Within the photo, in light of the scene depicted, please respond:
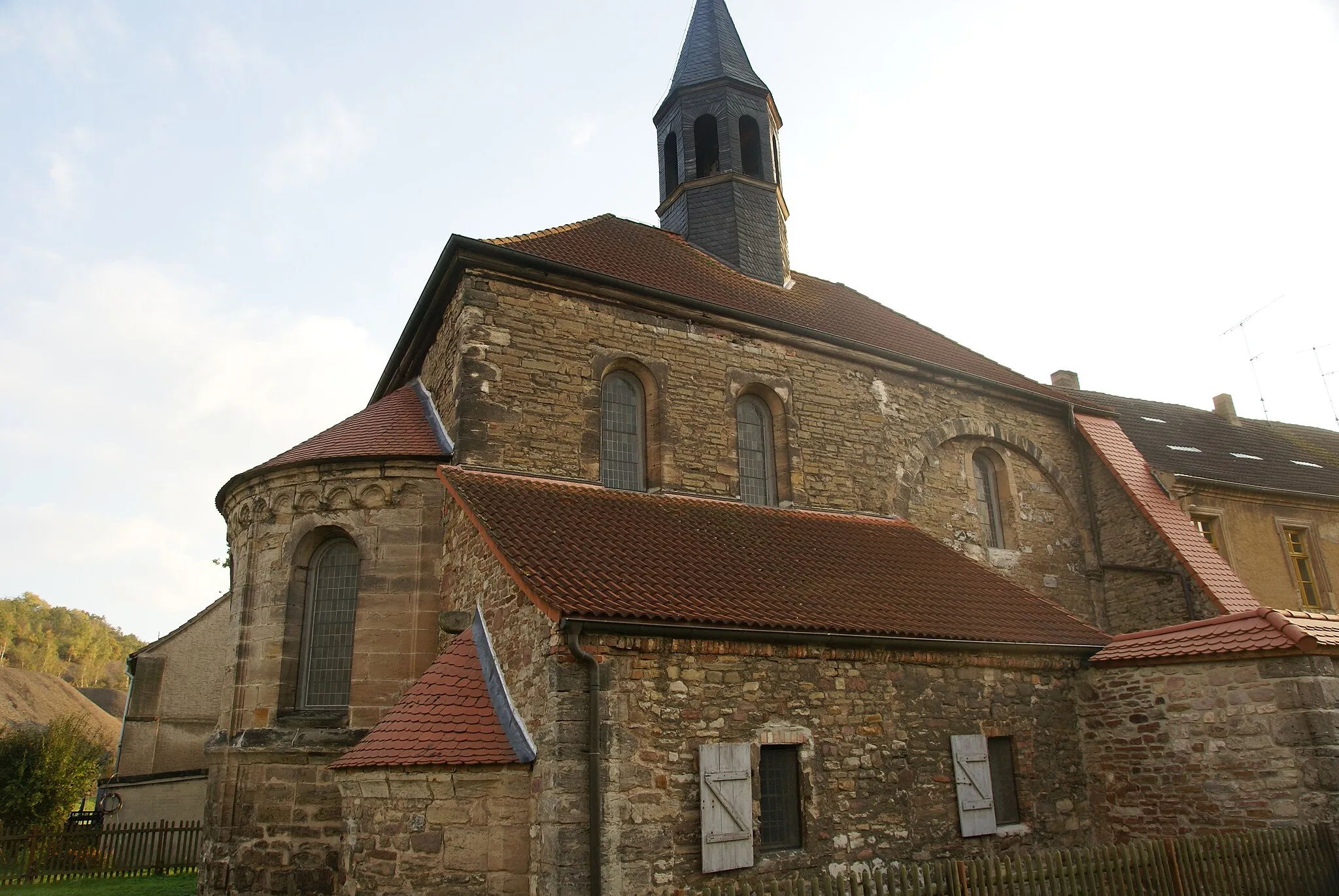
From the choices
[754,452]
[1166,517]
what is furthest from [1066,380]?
[754,452]

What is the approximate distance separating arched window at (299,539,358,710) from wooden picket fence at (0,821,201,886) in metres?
8.27

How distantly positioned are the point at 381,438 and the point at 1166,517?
12450 millimetres

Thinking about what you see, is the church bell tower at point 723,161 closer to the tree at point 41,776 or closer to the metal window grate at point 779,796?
the metal window grate at point 779,796

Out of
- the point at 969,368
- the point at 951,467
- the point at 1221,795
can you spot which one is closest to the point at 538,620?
the point at 1221,795

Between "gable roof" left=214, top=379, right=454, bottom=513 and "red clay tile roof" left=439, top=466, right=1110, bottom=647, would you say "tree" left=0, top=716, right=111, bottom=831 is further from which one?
"red clay tile roof" left=439, top=466, right=1110, bottom=647

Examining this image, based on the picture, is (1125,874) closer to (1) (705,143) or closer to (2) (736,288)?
(2) (736,288)

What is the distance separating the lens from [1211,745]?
9.71m

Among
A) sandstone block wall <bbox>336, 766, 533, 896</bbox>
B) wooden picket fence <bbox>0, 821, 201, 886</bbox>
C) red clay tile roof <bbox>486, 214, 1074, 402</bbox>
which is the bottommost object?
wooden picket fence <bbox>0, 821, 201, 886</bbox>

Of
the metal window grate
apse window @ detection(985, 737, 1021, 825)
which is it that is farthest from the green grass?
apse window @ detection(985, 737, 1021, 825)

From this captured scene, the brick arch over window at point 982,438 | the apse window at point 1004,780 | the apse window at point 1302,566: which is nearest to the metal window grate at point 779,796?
the apse window at point 1004,780

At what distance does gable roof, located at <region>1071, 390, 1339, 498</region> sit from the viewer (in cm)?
1850

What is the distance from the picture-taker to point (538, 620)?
26.6ft

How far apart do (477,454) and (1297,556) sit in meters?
17.0

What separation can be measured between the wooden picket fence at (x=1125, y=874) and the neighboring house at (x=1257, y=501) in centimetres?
828
